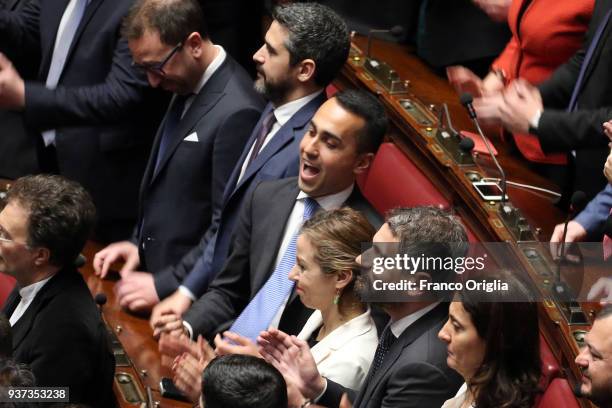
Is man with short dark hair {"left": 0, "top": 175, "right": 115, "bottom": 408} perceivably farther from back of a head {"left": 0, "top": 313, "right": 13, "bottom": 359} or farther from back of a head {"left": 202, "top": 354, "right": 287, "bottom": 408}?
back of a head {"left": 202, "top": 354, "right": 287, "bottom": 408}

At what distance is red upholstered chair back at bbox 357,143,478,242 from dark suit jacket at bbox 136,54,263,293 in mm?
261

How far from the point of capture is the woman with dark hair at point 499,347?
1.41 m

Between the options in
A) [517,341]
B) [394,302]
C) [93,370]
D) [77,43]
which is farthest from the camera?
[77,43]

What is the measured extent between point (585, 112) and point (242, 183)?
1.86 ft

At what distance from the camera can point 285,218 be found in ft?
6.31

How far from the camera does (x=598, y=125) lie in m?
1.86

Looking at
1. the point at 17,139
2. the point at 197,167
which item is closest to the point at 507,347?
the point at 197,167

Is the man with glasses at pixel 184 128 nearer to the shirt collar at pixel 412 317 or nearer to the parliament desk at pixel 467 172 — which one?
the parliament desk at pixel 467 172

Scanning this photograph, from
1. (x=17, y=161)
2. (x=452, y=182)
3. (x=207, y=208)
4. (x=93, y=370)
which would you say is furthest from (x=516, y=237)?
(x=17, y=161)

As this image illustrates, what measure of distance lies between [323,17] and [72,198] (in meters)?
0.56

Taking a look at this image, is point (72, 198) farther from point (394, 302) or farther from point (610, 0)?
point (610, 0)

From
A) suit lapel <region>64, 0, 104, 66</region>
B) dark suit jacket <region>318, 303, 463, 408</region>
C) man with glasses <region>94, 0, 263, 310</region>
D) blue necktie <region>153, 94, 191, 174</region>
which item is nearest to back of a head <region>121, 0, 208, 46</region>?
man with glasses <region>94, 0, 263, 310</region>

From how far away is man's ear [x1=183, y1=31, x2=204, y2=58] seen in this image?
219 centimetres

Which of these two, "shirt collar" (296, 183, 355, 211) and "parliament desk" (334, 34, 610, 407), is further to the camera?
"shirt collar" (296, 183, 355, 211)
